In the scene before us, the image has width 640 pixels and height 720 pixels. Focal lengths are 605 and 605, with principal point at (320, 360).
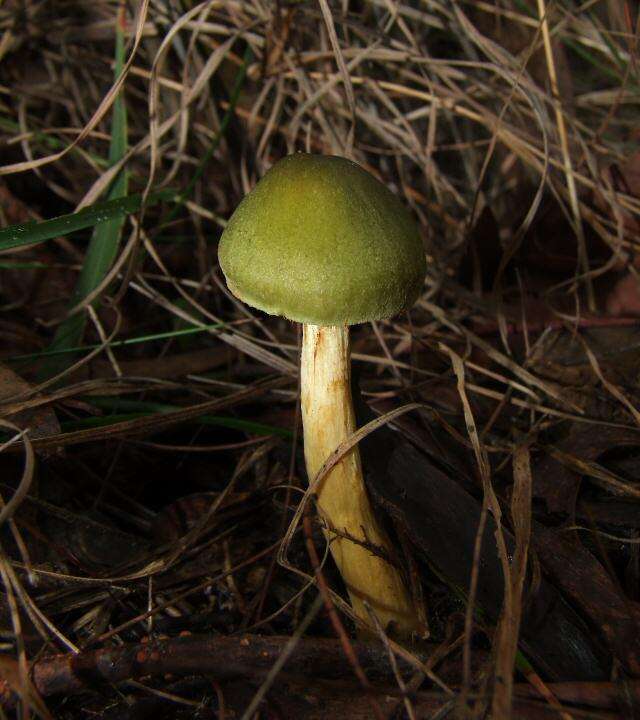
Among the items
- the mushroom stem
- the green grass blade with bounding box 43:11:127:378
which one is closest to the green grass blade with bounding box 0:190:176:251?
the green grass blade with bounding box 43:11:127:378

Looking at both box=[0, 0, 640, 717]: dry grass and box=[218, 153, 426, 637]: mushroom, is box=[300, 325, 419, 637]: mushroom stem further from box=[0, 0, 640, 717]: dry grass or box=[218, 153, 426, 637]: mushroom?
box=[0, 0, 640, 717]: dry grass

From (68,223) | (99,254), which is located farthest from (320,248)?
(99,254)

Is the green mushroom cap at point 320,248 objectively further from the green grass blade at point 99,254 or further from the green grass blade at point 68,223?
the green grass blade at point 99,254

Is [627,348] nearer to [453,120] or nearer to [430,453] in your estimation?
[430,453]

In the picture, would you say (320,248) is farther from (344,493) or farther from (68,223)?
(68,223)

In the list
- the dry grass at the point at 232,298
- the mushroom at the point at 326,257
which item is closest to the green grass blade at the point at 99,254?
the dry grass at the point at 232,298

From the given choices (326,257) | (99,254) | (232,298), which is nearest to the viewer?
(326,257)

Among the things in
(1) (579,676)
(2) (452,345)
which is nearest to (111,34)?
(2) (452,345)
